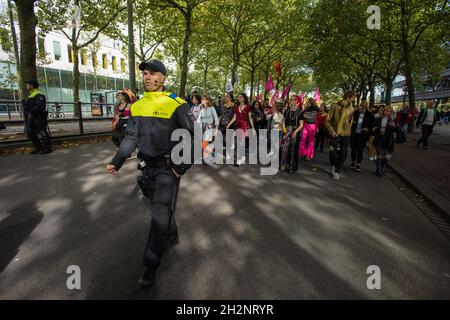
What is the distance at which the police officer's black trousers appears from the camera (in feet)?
8.12

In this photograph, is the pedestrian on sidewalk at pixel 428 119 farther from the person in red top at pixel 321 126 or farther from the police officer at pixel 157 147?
the police officer at pixel 157 147

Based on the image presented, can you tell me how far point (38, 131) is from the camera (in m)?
7.83

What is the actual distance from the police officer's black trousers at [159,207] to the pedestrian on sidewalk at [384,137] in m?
6.20

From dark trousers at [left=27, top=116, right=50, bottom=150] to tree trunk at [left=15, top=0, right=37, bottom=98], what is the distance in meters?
1.99

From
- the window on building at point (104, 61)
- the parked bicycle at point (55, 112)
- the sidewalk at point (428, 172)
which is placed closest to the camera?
the sidewalk at point (428, 172)

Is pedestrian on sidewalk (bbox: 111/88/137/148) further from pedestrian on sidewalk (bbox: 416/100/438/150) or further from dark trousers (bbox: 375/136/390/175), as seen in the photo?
pedestrian on sidewalk (bbox: 416/100/438/150)

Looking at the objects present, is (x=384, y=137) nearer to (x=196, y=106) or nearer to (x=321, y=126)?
(x=321, y=126)

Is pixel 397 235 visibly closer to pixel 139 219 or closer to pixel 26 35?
pixel 139 219

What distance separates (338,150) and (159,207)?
5.16 m

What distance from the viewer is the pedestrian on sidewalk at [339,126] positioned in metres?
6.04

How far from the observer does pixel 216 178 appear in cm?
605

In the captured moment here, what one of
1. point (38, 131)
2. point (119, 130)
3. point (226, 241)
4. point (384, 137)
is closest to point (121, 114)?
point (119, 130)

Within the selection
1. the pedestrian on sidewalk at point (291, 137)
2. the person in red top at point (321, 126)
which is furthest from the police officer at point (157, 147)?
the person in red top at point (321, 126)
